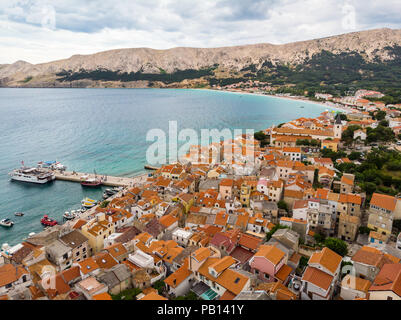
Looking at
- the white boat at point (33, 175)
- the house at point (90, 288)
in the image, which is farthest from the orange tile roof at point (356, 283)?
the white boat at point (33, 175)

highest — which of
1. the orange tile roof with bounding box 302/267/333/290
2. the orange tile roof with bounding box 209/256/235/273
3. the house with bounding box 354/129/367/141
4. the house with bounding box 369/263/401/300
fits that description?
the house with bounding box 354/129/367/141

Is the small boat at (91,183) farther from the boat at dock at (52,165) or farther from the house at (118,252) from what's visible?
the house at (118,252)

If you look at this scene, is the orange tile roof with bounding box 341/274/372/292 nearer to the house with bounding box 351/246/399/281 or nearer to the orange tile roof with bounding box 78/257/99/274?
the house with bounding box 351/246/399/281

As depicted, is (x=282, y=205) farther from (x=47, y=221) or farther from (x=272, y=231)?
(x=47, y=221)

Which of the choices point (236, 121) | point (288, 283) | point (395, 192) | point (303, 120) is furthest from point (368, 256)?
point (236, 121)

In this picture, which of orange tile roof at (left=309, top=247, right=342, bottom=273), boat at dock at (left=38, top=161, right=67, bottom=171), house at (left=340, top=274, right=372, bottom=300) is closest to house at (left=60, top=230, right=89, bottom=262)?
orange tile roof at (left=309, top=247, right=342, bottom=273)

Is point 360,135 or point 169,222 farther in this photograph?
point 360,135

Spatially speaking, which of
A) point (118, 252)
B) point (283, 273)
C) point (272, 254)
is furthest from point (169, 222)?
point (283, 273)
